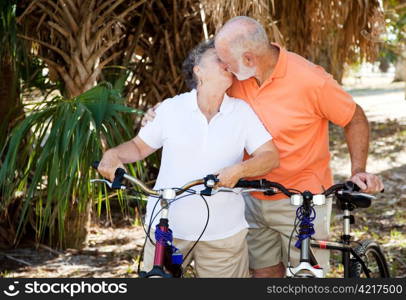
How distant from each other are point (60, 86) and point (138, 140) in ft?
8.68

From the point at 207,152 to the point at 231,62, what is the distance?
0.41 m

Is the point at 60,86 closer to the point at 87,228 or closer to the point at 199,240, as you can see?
the point at 87,228

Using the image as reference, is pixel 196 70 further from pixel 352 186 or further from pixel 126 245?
pixel 126 245

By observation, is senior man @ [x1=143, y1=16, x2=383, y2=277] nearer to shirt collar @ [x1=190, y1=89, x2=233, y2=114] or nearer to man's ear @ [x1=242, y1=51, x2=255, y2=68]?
man's ear @ [x1=242, y1=51, x2=255, y2=68]

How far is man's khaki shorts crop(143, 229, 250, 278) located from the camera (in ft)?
10.4

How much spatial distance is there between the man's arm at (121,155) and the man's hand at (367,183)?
924 millimetres

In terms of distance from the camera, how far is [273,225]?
3559mm

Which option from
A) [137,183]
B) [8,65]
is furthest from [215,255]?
[8,65]

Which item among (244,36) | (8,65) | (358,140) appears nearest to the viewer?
(244,36)

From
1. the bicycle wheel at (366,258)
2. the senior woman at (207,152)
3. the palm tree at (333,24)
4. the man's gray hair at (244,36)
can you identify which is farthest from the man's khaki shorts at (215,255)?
the palm tree at (333,24)

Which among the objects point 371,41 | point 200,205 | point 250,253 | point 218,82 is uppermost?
point 371,41

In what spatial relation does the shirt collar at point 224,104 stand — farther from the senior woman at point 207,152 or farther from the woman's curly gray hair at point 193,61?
the woman's curly gray hair at point 193,61

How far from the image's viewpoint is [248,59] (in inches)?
127

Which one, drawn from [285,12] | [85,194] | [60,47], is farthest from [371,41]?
[85,194]
